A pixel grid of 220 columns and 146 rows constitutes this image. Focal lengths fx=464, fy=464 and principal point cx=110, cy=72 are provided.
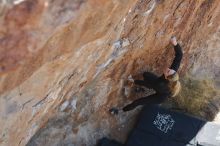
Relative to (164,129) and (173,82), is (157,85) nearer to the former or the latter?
(173,82)

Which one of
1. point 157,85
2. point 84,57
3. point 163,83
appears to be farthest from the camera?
point 157,85

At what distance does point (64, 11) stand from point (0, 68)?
29.3 inches

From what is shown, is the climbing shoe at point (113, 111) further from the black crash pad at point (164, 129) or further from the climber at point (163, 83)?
the black crash pad at point (164, 129)

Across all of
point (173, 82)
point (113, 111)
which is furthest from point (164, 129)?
point (173, 82)

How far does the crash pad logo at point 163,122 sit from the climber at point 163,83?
0.38 meters

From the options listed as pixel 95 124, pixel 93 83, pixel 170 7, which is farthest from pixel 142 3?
pixel 95 124

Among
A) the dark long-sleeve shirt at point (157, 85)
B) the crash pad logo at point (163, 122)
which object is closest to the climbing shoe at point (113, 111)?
the dark long-sleeve shirt at point (157, 85)

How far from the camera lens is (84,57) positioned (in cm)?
502

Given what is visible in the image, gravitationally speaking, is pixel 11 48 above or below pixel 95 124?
above

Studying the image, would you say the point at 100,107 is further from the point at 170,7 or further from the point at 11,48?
the point at 11,48

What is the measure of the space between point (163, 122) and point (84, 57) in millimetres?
2733

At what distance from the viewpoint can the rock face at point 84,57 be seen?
401 centimetres

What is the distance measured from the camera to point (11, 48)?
3941mm

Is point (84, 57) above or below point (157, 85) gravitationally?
above
